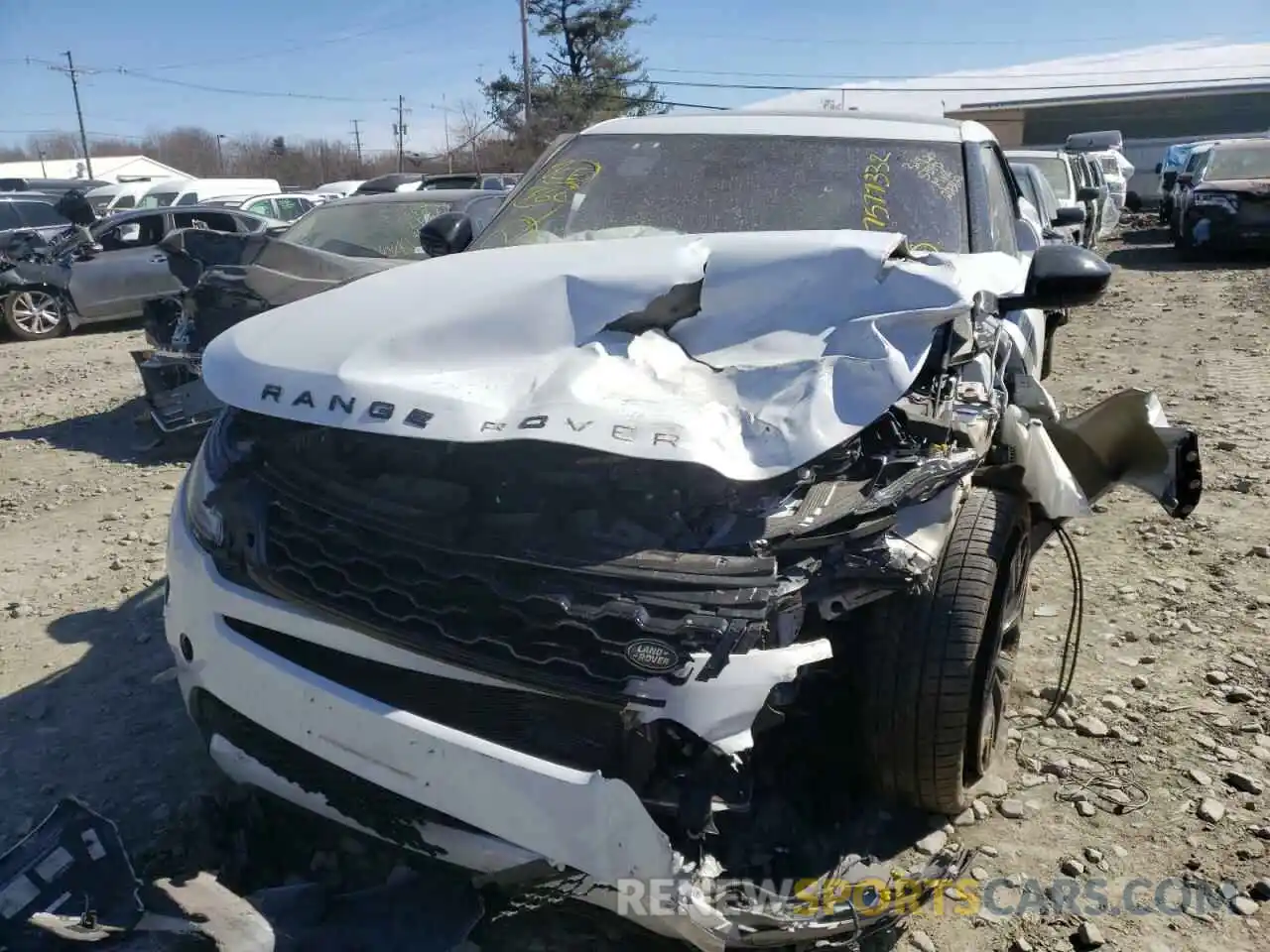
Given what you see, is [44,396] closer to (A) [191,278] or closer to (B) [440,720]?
(A) [191,278]

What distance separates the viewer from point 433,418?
206 cm

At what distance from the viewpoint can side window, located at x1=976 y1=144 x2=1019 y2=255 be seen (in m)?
3.60

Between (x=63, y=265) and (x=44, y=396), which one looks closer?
(x=44, y=396)

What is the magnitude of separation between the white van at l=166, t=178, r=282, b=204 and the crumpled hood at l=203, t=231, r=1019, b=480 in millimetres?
16966

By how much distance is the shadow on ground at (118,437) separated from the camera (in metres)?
6.41

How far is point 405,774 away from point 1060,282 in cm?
249

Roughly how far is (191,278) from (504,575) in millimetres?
5929

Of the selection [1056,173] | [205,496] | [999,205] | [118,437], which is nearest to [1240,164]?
[1056,173]

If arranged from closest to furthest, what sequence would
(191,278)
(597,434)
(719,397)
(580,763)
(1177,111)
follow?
(580,763)
(597,434)
(719,397)
(191,278)
(1177,111)

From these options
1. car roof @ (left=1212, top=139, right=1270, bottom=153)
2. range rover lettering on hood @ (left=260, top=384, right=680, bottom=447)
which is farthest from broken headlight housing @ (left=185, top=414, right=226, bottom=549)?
car roof @ (left=1212, top=139, right=1270, bottom=153)

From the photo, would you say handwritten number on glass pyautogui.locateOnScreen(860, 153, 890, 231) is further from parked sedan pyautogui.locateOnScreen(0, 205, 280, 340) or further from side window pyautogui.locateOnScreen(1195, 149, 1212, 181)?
side window pyautogui.locateOnScreen(1195, 149, 1212, 181)

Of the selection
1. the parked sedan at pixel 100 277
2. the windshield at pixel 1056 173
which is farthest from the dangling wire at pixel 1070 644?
the parked sedan at pixel 100 277

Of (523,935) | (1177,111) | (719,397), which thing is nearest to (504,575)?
(719,397)

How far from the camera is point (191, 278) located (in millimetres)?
6902
